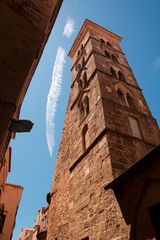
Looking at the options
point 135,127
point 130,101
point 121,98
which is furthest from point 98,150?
point 130,101

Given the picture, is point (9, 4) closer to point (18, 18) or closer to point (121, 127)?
point (18, 18)

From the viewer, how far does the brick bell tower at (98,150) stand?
510 centimetres

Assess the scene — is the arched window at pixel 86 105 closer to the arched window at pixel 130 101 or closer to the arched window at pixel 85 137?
the arched window at pixel 85 137

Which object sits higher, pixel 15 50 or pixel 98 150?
pixel 98 150

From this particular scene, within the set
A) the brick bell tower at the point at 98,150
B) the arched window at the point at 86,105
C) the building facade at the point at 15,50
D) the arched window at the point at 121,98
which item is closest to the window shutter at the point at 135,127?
the brick bell tower at the point at 98,150

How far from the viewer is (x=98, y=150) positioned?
6227 mm

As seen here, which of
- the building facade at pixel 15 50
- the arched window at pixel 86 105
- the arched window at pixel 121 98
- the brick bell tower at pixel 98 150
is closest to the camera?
the building facade at pixel 15 50

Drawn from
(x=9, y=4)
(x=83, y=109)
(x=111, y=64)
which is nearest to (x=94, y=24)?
(x=111, y=64)

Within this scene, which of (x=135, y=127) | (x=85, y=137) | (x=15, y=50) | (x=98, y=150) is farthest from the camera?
(x=85, y=137)

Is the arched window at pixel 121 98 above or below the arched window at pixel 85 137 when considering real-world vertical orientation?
above

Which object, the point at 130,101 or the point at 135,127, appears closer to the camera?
the point at 135,127

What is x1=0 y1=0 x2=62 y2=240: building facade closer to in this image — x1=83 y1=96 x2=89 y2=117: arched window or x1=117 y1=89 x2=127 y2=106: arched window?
x1=83 y1=96 x2=89 y2=117: arched window

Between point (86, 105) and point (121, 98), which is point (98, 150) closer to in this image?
point (86, 105)

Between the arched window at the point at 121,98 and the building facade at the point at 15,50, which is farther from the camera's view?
the arched window at the point at 121,98
